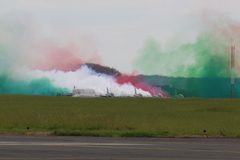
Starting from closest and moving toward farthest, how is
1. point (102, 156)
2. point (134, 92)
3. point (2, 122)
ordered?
point (102, 156) → point (2, 122) → point (134, 92)

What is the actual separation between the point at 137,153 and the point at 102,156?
83.5 inches

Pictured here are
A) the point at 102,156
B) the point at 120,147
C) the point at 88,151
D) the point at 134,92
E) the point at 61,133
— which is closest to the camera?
the point at 102,156

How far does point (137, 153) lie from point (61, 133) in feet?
48.4

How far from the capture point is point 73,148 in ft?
97.5

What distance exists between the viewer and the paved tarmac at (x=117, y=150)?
84.8 ft

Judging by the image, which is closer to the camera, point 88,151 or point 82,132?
point 88,151

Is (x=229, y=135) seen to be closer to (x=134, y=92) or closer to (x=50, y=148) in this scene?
(x=50, y=148)

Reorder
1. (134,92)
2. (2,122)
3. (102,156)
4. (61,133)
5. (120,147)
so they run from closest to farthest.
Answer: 1. (102,156)
2. (120,147)
3. (61,133)
4. (2,122)
5. (134,92)

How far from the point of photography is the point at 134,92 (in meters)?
190

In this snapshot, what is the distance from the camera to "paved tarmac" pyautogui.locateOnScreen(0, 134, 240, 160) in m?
25.9

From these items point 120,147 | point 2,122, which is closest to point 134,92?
point 2,122

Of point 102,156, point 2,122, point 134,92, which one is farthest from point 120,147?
point 134,92

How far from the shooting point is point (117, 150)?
94.7ft

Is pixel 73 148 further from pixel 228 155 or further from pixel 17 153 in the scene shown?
pixel 228 155
